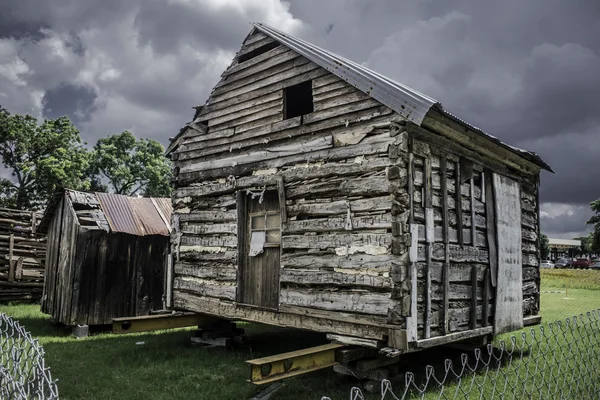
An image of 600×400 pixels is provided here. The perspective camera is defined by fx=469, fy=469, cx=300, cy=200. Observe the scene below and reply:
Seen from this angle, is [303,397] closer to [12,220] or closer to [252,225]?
[252,225]

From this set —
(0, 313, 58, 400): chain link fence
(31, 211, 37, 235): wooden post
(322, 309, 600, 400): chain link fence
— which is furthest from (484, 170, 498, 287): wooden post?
(31, 211, 37, 235): wooden post

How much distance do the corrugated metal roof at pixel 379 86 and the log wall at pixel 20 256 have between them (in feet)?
48.1

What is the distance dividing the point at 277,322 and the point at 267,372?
2.02m

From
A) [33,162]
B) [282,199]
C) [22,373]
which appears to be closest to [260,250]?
[282,199]

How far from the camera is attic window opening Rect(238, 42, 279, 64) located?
10.0 m

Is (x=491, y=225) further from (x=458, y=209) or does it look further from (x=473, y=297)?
(x=473, y=297)

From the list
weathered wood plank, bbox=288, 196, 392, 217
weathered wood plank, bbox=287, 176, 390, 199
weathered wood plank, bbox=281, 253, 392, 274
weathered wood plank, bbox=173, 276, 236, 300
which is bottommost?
weathered wood plank, bbox=173, 276, 236, 300

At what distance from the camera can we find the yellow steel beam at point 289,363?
605 centimetres

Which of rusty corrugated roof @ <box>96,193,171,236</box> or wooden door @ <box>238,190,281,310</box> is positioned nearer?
wooden door @ <box>238,190,281,310</box>

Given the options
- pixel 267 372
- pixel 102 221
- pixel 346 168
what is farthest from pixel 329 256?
pixel 102 221

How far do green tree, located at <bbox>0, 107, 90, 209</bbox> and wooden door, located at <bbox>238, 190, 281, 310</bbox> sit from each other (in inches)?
955

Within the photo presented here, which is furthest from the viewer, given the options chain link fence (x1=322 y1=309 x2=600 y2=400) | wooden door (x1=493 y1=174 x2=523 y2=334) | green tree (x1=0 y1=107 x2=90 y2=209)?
green tree (x1=0 y1=107 x2=90 y2=209)

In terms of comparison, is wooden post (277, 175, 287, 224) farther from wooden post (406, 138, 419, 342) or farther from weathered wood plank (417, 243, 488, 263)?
weathered wood plank (417, 243, 488, 263)

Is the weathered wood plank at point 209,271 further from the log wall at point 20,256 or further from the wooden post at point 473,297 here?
the log wall at point 20,256
